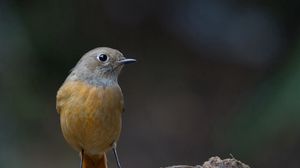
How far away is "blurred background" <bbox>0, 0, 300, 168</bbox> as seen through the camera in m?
10.4

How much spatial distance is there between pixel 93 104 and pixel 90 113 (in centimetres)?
9

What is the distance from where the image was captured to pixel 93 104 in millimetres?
7230

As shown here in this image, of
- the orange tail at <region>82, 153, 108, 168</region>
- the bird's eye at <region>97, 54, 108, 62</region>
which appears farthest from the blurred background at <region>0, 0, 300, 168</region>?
the bird's eye at <region>97, 54, 108, 62</region>

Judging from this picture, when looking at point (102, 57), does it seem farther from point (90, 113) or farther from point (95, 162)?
point (95, 162)

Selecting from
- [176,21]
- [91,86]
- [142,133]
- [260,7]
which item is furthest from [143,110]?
[91,86]

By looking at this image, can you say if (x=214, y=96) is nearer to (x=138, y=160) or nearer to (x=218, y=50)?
(x=218, y=50)

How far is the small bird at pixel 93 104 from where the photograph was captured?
23.7 feet

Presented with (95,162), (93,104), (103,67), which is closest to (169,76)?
(95,162)

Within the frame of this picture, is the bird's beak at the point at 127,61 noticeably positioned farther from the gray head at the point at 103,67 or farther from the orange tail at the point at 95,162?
the orange tail at the point at 95,162

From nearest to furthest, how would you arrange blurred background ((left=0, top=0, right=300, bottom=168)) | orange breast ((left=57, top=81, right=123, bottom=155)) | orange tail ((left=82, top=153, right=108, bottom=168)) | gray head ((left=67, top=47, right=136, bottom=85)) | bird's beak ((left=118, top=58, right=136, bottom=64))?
1. orange breast ((left=57, top=81, right=123, bottom=155))
2. bird's beak ((left=118, top=58, right=136, bottom=64))
3. gray head ((left=67, top=47, right=136, bottom=85))
4. orange tail ((left=82, top=153, right=108, bottom=168))
5. blurred background ((left=0, top=0, right=300, bottom=168))

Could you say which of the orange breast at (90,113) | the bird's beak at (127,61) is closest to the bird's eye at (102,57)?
the bird's beak at (127,61)

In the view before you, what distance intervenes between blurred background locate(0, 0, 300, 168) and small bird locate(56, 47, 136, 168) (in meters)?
2.66

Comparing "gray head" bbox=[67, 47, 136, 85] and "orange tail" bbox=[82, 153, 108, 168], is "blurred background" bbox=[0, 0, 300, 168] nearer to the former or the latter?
"orange tail" bbox=[82, 153, 108, 168]

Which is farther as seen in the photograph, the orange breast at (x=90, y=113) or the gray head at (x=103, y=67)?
the gray head at (x=103, y=67)
